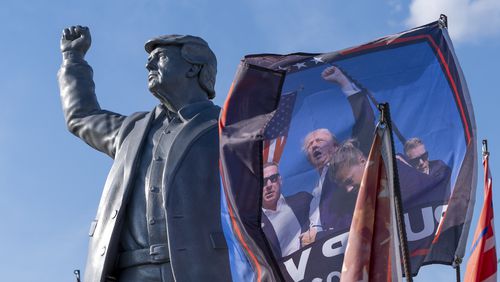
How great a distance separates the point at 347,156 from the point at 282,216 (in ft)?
2.62

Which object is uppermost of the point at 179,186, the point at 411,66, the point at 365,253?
the point at 411,66

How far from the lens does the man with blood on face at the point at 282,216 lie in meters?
13.6

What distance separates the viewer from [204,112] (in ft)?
48.0

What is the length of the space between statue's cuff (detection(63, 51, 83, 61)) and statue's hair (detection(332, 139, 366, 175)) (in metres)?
3.05

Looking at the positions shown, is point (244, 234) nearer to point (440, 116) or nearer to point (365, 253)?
point (365, 253)

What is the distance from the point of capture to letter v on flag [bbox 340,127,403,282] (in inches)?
513

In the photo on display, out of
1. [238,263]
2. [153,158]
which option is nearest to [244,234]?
[238,263]

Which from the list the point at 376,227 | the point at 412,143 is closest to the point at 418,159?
the point at 412,143

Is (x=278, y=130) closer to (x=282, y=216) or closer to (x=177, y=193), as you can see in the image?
(x=282, y=216)

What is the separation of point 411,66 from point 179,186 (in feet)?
7.63

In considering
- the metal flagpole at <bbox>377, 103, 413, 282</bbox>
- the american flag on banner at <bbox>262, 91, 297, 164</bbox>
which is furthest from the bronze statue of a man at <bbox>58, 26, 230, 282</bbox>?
the metal flagpole at <bbox>377, 103, 413, 282</bbox>

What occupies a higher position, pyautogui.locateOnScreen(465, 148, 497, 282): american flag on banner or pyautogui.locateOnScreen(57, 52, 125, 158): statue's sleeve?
pyautogui.locateOnScreen(57, 52, 125, 158): statue's sleeve

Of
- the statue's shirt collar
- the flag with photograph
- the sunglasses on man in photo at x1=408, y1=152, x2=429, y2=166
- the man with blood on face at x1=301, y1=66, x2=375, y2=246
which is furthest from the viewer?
the statue's shirt collar

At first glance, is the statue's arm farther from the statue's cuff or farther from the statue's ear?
the statue's ear
